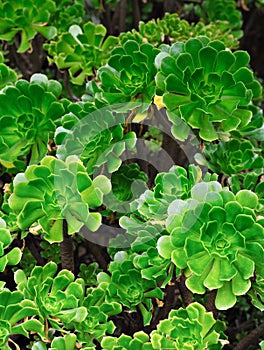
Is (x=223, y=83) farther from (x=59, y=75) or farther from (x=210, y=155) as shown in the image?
(x=59, y=75)

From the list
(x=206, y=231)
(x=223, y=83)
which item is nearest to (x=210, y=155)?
(x=223, y=83)

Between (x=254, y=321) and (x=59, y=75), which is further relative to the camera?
(x=59, y=75)

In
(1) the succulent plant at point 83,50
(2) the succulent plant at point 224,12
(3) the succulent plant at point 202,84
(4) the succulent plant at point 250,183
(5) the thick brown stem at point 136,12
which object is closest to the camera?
(3) the succulent plant at point 202,84

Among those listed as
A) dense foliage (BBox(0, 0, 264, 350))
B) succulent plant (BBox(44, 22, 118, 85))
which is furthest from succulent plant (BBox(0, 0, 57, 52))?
dense foliage (BBox(0, 0, 264, 350))

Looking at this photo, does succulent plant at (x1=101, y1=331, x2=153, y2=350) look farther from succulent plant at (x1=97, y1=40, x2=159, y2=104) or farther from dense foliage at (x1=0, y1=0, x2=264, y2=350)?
succulent plant at (x1=97, y1=40, x2=159, y2=104)

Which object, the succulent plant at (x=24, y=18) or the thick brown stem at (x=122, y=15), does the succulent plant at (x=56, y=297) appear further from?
the thick brown stem at (x=122, y=15)

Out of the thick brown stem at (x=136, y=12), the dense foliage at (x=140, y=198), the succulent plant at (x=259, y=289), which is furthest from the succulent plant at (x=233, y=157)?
the thick brown stem at (x=136, y=12)
